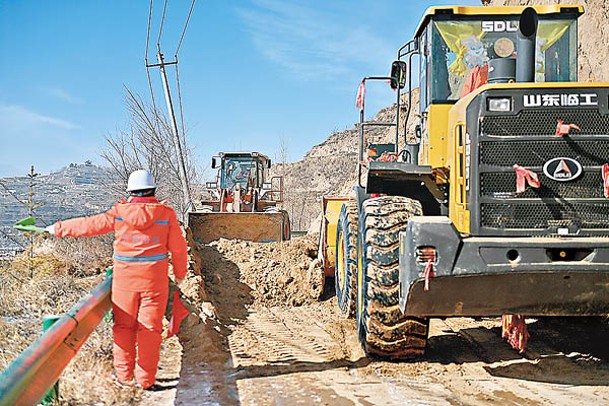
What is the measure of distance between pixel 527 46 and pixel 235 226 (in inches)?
382

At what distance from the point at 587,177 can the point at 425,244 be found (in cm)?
140

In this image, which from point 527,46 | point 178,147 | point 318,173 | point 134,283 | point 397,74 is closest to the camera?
point 134,283

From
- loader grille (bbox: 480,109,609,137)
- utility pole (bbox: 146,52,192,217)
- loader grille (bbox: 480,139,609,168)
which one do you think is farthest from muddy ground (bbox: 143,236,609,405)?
utility pole (bbox: 146,52,192,217)

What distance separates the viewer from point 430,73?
668 centimetres

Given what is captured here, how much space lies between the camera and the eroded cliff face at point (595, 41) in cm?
A: 1391

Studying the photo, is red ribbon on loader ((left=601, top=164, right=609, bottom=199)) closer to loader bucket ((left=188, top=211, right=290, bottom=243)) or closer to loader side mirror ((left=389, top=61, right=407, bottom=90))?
loader side mirror ((left=389, top=61, right=407, bottom=90))

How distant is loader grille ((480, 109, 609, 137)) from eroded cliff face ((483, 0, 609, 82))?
9.40 metres

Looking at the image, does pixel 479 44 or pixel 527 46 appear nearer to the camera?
pixel 527 46

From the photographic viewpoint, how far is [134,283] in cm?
525

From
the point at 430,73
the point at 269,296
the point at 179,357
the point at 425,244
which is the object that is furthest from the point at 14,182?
the point at 425,244

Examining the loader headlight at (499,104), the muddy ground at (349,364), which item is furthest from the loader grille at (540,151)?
the muddy ground at (349,364)

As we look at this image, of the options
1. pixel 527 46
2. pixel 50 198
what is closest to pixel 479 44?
pixel 527 46

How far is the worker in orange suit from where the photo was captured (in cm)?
523

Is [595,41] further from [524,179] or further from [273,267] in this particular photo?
[524,179]
